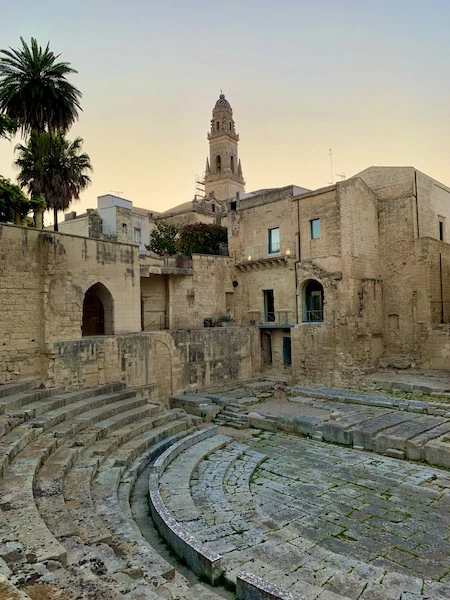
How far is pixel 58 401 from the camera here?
1141 centimetres

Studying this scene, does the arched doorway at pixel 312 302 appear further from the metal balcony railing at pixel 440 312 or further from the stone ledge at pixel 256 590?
the stone ledge at pixel 256 590

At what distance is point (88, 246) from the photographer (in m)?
15.1

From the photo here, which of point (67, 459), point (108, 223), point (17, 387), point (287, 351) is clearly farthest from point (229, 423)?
point (108, 223)

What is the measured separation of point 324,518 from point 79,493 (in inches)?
178

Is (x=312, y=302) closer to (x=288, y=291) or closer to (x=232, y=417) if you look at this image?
(x=288, y=291)

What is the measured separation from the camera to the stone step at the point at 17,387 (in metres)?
11.5

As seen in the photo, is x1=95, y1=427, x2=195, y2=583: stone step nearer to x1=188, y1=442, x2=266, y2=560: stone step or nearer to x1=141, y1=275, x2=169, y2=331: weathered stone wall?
x1=188, y1=442, x2=266, y2=560: stone step

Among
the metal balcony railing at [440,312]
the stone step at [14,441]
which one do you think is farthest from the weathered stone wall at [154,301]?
the metal balcony railing at [440,312]

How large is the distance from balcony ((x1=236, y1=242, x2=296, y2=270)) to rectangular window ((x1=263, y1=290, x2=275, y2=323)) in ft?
5.66

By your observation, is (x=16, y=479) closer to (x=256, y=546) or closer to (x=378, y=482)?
(x=256, y=546)

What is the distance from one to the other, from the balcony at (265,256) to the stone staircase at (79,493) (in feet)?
40.6

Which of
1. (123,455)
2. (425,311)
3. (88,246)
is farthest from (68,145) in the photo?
(425,311)

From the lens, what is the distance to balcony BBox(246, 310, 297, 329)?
22.8 meters


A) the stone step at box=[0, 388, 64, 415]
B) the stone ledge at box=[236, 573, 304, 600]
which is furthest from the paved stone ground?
the stone step at box=[0, 388, 64, 415]
